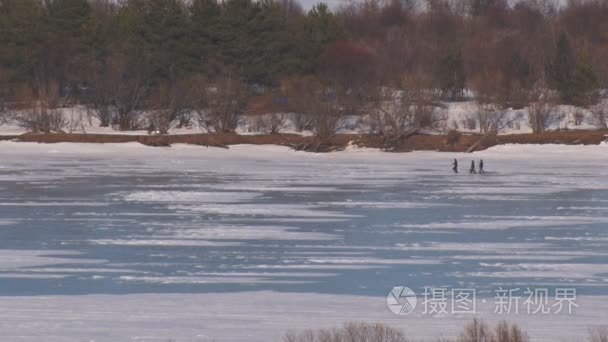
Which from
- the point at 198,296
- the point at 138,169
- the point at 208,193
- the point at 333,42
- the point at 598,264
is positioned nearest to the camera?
the point at 198,296

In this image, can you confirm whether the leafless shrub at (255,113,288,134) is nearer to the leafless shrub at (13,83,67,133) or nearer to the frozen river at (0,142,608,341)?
the leafless shrub at (13,83,67,133)

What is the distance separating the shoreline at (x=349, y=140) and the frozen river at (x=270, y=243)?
9.25 meters

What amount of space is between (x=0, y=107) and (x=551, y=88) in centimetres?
2457

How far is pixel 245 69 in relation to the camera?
174 feet

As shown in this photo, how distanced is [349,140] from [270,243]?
26.0 m

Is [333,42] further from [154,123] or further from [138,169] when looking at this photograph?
[138,169]

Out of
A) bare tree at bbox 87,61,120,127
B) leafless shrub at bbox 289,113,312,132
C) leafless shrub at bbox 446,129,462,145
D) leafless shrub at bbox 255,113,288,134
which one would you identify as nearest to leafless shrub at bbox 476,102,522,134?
leafless shrub at bbox 446,129,462,145

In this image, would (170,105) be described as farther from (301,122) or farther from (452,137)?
(452,137)

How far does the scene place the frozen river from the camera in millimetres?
11617

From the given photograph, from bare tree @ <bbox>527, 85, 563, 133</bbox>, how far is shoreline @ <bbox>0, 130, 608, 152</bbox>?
1.43 m

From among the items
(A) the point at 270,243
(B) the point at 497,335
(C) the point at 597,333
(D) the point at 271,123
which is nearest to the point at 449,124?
(D) the point at 271,123

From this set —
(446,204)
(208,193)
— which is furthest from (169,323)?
(208,193)

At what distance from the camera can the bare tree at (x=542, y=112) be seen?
148ft

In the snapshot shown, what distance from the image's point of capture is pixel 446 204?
882 inches
